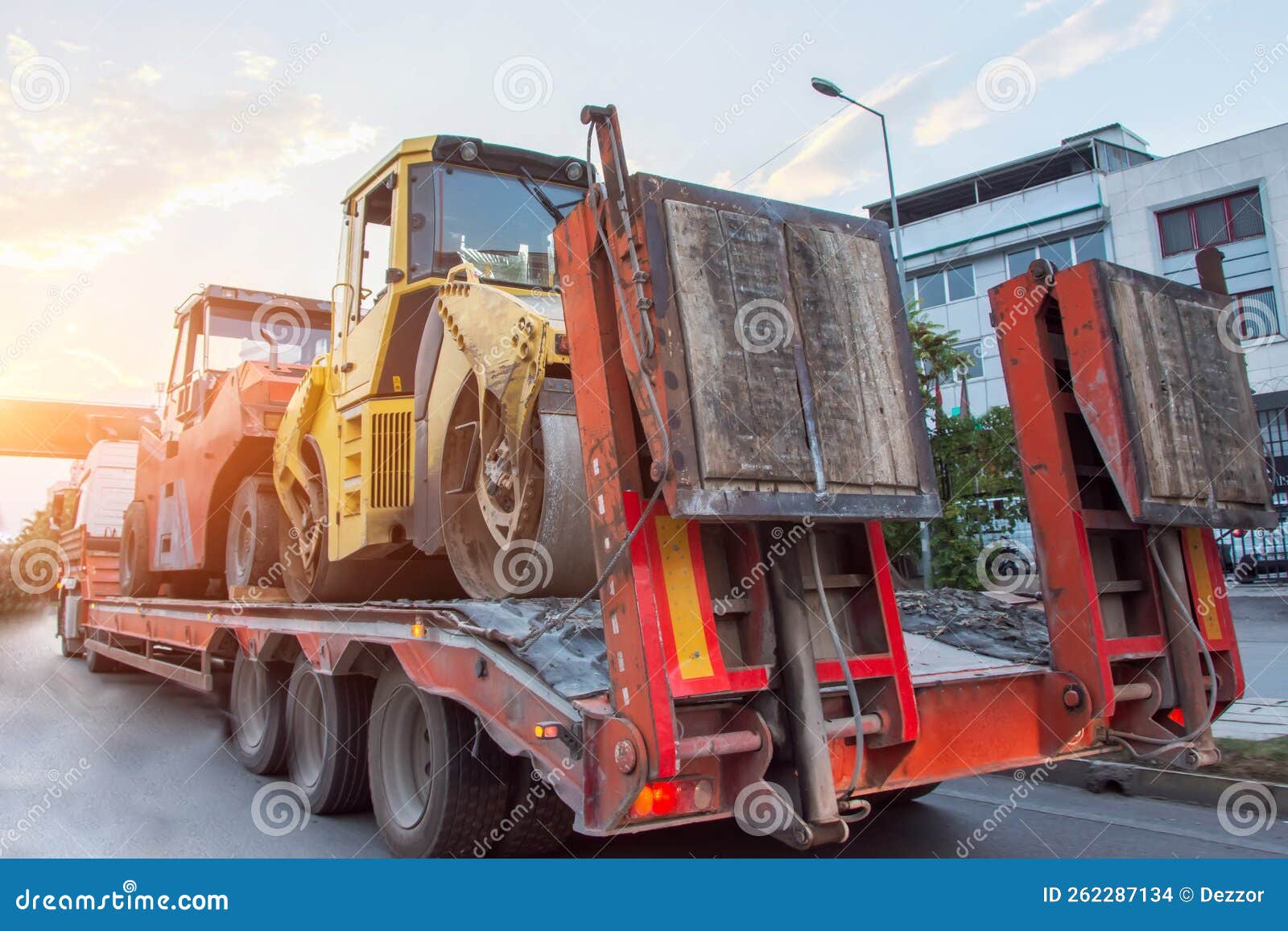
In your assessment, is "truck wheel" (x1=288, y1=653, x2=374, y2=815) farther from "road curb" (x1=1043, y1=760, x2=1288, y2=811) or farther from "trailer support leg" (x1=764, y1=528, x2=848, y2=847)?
"road curb" (x1=1043, y1=760, x2=1288, y2=811)

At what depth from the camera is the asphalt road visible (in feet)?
16.5

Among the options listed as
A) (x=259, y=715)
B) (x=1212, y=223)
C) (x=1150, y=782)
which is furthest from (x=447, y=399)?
(x=1212, y=223)

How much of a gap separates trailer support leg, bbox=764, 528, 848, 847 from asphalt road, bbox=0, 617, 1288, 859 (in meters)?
1.76

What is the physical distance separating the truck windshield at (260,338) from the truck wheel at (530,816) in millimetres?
6740

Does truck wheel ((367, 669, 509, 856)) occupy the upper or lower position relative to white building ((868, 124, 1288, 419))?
lower

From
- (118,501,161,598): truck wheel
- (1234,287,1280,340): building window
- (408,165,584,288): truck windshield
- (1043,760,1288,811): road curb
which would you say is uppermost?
(1234,287,1280,340): building window

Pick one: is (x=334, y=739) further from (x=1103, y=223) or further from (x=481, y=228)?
(x=1103, y=223)

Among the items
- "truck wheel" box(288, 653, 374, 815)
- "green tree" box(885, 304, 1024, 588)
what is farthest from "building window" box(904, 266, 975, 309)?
"truck wheel" box(288, 653, 374, 815)

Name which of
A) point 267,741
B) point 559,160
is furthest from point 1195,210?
point 267,741

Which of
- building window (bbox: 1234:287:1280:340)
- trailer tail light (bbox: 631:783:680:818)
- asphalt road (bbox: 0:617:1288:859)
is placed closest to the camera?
trailer tail light (bbox: 631:783:680:818)

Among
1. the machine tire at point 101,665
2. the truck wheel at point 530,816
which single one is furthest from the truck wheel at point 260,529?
the machine tire at point 101,665

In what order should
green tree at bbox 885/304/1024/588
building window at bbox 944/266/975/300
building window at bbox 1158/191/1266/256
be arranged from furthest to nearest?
building window at bbox 944/266/975/300, building window at bbox 1158/191/1266/256, green tree at bbox 885/304/1024/588

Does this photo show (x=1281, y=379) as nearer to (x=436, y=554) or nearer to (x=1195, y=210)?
(x=1195, y=210)

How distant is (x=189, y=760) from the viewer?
7.77 m
